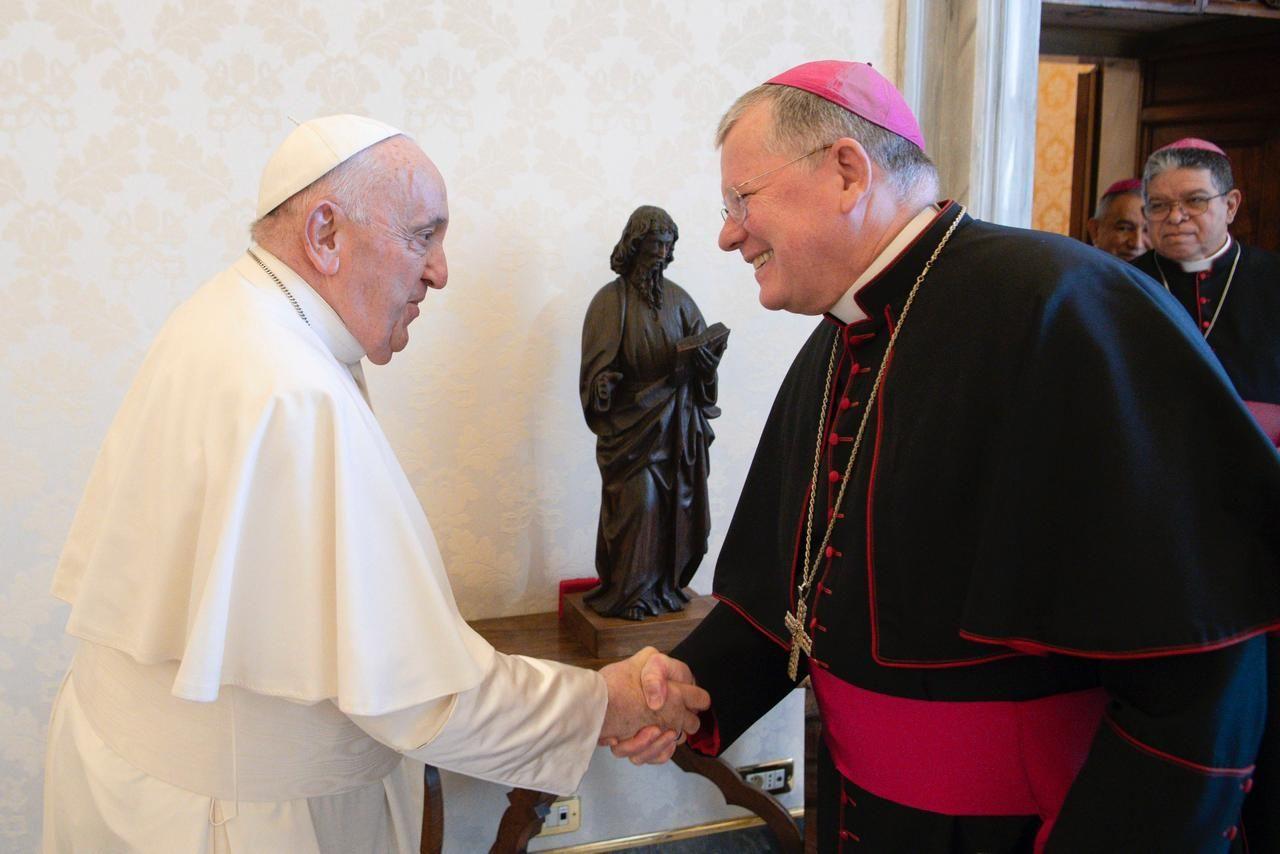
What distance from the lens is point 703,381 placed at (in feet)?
9.65

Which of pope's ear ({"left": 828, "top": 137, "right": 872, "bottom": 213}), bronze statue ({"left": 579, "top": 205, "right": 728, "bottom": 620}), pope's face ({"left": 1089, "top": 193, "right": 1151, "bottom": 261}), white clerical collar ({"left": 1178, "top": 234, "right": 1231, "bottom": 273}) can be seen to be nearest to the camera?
pope's ear ({"left": 828, "top": 137, "right": 872, "bottom": 213})

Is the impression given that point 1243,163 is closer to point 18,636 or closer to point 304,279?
point 304,279

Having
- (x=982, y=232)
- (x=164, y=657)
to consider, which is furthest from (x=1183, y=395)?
(x=164, y=657)

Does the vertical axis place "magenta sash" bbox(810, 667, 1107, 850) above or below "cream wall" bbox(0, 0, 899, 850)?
below

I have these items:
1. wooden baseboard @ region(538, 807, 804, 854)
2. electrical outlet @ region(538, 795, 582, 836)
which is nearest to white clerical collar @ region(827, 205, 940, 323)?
electrical outlet @ region(538, 795, 582, 836)

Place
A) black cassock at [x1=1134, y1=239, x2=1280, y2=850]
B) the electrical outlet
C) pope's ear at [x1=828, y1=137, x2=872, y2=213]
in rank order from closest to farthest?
Answer: 1. pope's ear at [x1=828, y1=137, x2=872, y2=213]
2. the electrical outlet
3. black cassock at [x1=1134, y1=239, x2=1280, y2=850]

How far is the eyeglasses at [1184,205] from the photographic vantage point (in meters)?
3.89

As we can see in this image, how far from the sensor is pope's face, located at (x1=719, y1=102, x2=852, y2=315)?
171 cm

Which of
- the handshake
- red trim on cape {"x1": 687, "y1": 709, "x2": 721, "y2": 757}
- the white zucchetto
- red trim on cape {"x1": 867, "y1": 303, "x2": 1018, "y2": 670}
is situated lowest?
red trim on cape {"x1": 687, "y1": 709, "x2": 721, "y2": 757}

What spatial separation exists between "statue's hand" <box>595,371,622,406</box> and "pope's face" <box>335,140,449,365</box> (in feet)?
3.00

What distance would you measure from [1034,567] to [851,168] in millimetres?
660

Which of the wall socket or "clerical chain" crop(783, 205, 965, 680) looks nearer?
"clerical chain" crop(783, 205, 965, 680)

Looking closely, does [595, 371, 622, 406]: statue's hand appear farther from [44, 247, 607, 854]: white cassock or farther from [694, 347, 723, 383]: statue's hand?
[44, 247, 607, 854]: white cassock

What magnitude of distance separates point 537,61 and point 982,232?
1.73 metres
